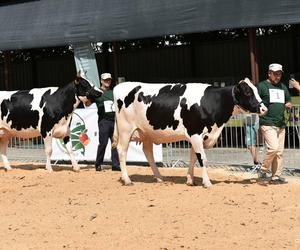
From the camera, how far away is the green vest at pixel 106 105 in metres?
13.7

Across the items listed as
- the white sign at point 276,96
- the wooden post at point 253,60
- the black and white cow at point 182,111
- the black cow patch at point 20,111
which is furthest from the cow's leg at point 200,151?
the wooden post at point 253,60

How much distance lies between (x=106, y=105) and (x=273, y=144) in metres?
4.33

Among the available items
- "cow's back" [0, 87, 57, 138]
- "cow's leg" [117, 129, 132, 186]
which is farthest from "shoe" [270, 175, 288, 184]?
"cow's back" [0, 87, 57, 138]

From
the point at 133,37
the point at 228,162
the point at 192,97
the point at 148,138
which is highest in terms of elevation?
the point at 133,37

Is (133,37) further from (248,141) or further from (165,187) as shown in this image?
(165,187)

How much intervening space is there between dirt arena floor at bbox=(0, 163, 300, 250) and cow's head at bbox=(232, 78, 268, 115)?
1.32 m

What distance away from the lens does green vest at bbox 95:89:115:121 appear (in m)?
13.7

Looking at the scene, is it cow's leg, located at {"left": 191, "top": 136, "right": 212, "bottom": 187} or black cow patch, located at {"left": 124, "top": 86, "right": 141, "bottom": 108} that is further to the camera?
black cow patch, located at {"left": 124, "top": 86, "right": 141, "bottom": 108}

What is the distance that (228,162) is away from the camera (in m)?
14.7

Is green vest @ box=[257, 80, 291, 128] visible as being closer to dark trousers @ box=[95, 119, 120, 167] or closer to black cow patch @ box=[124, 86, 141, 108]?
black cow patch @ box=[124, 86, 141, 108]

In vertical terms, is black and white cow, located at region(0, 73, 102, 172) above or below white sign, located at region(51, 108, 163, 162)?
above

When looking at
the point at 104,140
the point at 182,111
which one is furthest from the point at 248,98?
the point at 104,140

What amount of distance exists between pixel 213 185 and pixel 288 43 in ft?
55.3

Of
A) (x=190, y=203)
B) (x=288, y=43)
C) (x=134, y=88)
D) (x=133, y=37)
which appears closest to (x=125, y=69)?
(x=288, y=43)
